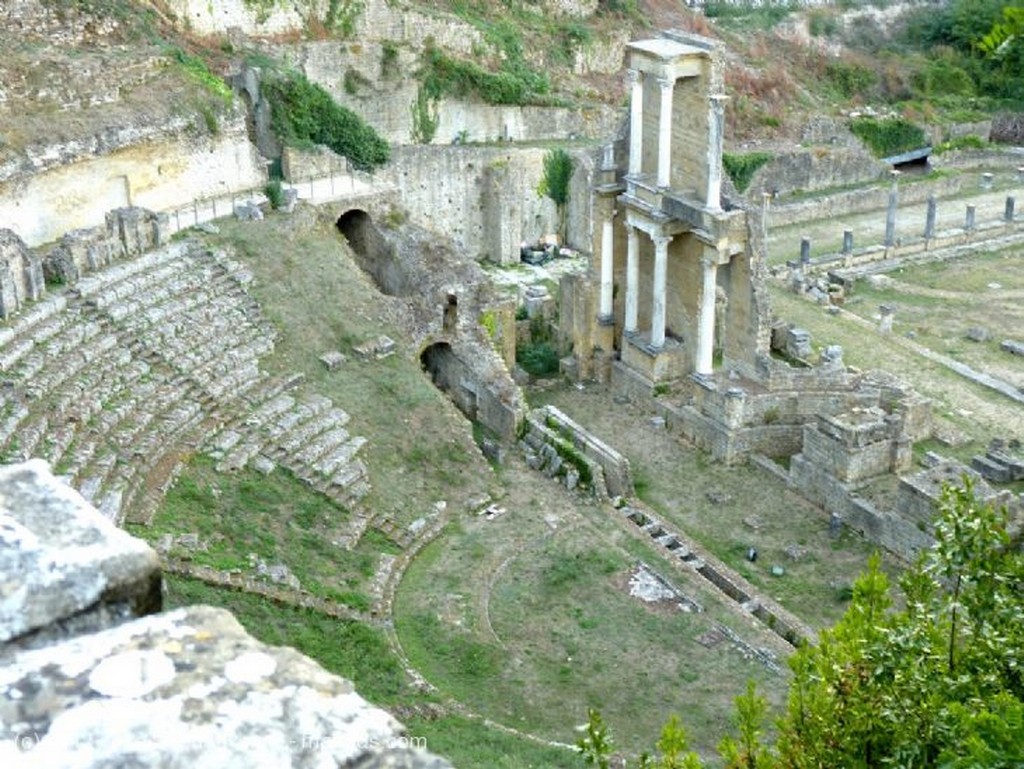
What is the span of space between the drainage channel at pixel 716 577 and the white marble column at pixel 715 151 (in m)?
7.09

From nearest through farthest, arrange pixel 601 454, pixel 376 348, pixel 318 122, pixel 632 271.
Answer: pixel 601 454 < pixel 376 348 < pixel 632 271 < pixel 318 122

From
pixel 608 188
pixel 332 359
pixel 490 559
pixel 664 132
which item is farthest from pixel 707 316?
pixel 490 559

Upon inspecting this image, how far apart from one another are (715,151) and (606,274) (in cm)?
417

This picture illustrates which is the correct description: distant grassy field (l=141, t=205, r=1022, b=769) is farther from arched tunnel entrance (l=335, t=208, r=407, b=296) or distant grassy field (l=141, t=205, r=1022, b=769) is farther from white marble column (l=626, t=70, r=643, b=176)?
white marble column (l=626, t=70, r=643, b=176)

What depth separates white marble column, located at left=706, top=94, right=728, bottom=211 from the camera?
2767 centimetres

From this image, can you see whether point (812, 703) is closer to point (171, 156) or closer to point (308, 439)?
point (308, 439)

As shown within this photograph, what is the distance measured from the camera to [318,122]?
119 feet

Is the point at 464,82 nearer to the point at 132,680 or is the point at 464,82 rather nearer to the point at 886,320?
the point at 886,320

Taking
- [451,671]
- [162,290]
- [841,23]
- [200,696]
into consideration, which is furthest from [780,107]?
[200,696]

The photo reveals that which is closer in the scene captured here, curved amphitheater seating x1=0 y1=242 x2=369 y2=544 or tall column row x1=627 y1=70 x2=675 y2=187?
curved amphitheater seating x1=0 y1=242 x2=369 y2=544

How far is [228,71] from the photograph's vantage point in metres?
36.6

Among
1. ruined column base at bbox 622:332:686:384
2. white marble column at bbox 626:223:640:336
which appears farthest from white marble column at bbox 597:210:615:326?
ruined column base at bbox 622:332:686:384

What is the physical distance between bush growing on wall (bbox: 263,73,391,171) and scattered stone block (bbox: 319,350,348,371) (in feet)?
36.7

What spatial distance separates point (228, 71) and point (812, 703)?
30.7m
